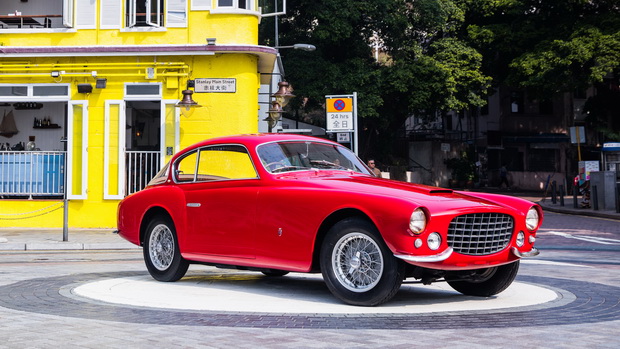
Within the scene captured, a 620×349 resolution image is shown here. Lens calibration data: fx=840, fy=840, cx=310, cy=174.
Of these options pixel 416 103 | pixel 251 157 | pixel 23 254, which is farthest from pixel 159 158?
pixel 416 103

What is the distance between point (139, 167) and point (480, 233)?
15.3 m

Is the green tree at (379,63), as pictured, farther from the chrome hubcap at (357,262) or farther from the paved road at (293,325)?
the chrome hubcap at (357,262)

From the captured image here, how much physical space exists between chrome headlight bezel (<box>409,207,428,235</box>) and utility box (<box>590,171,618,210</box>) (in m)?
22.7

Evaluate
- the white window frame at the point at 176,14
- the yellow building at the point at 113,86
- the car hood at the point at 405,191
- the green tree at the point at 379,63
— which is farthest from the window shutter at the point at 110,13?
the green tree at the point at 379,63

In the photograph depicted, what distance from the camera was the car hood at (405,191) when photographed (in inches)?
281

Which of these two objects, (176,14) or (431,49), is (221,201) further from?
(431,49)

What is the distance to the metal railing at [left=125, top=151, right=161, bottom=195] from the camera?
21.3 meters

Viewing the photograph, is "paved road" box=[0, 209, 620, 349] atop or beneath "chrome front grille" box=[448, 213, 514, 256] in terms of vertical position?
beneath

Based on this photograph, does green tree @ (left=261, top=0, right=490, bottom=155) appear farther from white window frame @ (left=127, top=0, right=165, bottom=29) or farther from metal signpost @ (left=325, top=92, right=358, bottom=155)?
metal signpost @ (left=325, top=92, right=358, bottom=155)

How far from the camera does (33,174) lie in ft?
70.5

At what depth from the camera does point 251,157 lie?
8.42 metres

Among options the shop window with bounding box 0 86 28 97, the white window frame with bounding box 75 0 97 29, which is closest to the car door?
the white window frame with bounding box 75 0 97 29

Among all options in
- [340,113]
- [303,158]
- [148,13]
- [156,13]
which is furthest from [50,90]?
[303,158]

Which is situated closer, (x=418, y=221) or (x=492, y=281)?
(x=418, y=221)
